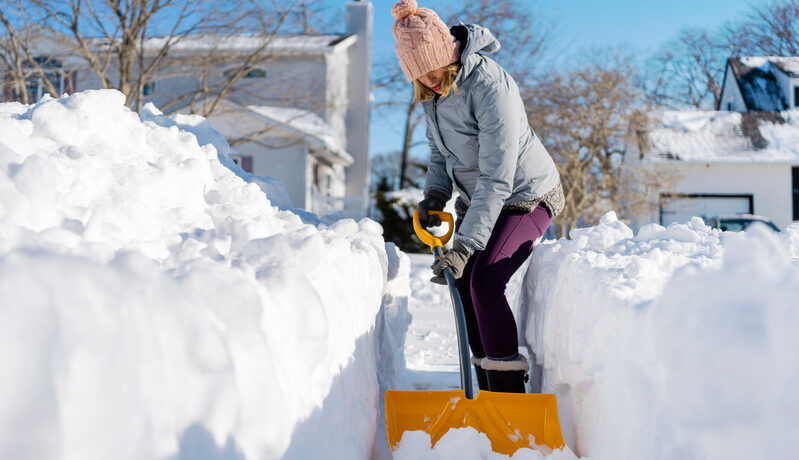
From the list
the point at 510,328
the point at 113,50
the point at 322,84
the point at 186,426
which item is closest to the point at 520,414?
the point at 510,328

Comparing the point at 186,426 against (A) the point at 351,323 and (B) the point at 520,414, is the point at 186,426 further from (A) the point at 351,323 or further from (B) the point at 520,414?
(B) the point at 520,414

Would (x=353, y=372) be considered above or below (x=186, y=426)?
below

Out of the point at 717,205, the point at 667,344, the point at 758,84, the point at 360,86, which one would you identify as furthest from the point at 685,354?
the point at 758,84

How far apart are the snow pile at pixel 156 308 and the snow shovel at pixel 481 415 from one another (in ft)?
0.43

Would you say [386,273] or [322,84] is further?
[322,84]

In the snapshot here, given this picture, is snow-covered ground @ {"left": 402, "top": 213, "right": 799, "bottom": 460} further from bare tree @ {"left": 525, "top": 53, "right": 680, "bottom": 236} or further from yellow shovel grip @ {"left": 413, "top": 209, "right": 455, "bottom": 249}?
bare tree @ {"left": 525, "top": 53, "right": 680, "bottom": 236}

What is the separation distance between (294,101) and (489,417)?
35.5ft

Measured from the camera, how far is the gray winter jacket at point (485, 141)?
99.8 inches

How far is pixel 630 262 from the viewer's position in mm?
2223

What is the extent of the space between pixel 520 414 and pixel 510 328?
44 centimetres

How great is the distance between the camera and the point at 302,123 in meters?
14.8

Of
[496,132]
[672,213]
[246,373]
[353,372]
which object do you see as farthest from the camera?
[672,213]

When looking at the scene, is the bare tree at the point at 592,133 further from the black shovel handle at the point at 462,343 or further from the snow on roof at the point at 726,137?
the black shovel handle at the point at 462,343

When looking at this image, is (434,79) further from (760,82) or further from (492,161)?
(760,82)
